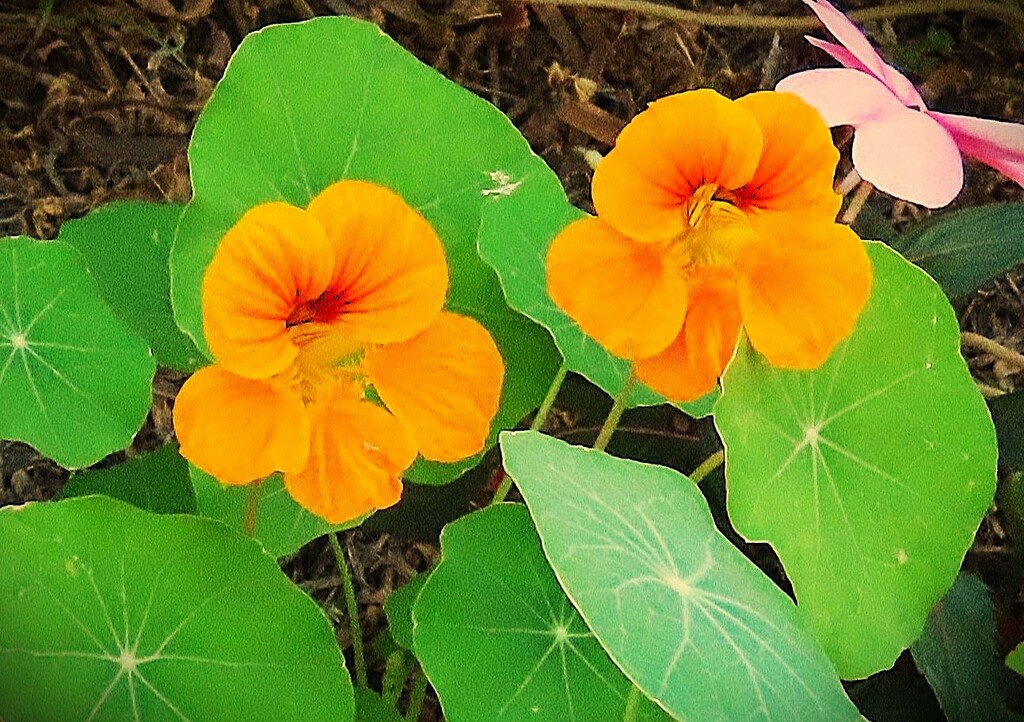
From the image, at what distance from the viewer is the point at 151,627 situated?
68 centimetres

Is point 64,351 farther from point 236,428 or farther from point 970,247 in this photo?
point 970,247

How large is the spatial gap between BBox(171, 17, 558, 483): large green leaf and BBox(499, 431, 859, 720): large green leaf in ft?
0.56

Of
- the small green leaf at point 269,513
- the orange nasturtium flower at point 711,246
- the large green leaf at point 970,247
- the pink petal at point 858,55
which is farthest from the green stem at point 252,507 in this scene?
the large green leaf at point 970,247

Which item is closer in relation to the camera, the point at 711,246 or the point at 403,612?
the point at 711,246

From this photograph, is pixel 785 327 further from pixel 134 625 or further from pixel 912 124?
pixel 134 625

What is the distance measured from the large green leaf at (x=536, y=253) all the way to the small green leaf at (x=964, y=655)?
1.01 ft

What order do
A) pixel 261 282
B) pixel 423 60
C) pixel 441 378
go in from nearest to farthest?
pixel 261 282 → pixel 441 378 → pixel 423 60

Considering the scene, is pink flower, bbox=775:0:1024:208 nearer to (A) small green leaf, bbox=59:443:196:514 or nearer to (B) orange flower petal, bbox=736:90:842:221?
(B) orange flower petal, bbox=736:90:842:221

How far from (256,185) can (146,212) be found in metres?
0.18

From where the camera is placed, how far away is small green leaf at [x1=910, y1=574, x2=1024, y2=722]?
3.10 ft

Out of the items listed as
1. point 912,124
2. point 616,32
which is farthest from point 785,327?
point 616,32

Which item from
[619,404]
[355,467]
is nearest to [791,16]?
[619,404]

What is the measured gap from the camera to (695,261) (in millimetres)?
682

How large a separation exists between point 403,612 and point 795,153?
18.1 inches
